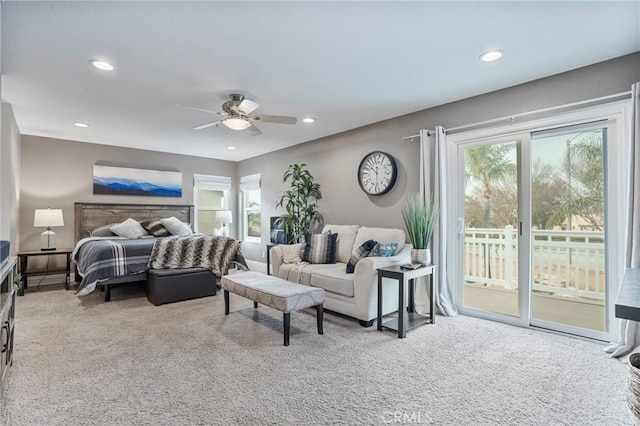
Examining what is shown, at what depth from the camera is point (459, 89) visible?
131 inches

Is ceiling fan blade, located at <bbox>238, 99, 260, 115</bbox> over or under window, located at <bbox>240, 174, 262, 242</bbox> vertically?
over

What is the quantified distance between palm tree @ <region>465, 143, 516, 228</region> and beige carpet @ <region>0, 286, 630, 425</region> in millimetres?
1390

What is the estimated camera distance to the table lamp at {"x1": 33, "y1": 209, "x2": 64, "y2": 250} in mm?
4859

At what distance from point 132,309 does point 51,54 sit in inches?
106

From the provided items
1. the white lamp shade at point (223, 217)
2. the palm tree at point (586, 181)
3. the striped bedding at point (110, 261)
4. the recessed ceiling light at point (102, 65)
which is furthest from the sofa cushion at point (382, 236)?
the white lamp shade at point (223, 217)

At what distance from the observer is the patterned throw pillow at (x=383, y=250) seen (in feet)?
11.9

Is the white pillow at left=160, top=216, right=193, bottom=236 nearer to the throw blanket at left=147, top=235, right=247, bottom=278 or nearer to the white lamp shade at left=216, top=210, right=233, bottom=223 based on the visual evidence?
the white lamp shade at left=216, top=210, right=233, bottom=223

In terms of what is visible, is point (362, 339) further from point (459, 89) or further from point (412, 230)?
point (459, 89)

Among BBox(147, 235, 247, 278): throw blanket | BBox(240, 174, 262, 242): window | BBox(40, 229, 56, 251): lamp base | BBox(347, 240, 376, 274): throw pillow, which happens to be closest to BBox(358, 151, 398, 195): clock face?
BBox(347, 240, 376, 274): throw pillow

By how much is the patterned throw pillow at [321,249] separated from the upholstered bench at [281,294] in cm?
86

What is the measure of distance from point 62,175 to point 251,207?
3362 millimetres

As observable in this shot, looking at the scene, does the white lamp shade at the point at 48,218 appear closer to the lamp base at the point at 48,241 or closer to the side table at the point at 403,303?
the lamp base at the point at 48,241

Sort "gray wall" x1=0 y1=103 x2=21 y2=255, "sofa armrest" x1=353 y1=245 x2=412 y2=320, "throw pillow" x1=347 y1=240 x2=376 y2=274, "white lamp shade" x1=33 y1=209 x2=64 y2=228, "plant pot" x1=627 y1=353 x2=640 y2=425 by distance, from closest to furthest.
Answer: "plant pot" x1=627 y1=353 x2=640 y2=425
"sofa armrest" x1=353 y1=245 x2=412 y2=320
"throw pillow" x1=347 y1=240 x2=376 y2=274
"gray wall" x1=0 y1=103 x2=21 y2=255
"white lamp shade" x1=33 y1=209 x2=64 y2=228

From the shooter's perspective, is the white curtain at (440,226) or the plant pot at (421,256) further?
the white curtain at (440,226)
